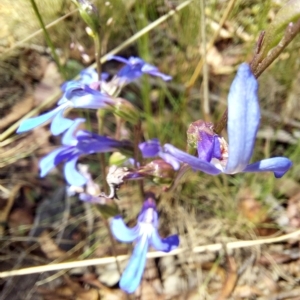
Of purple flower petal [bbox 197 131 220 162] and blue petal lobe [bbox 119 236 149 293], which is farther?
blue petal lobe [bbox 119 236 149 293]

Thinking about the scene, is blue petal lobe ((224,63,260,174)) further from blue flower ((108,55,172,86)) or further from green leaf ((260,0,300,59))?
blue flower ((108,55,172,86))

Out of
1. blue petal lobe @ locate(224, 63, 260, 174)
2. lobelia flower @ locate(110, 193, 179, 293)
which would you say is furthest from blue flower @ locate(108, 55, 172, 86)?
blue petal lobe @ locate(224, 63, 260, 174)

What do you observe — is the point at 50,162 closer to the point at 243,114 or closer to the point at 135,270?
the point at 135,270

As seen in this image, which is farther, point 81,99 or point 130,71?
point 130,71

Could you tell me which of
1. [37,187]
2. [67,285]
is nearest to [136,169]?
[67,285]

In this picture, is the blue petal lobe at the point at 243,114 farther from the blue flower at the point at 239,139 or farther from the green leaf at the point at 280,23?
the green leaf at the point at 280,23

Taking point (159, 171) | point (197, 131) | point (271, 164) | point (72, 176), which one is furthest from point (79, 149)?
point (271, 164)

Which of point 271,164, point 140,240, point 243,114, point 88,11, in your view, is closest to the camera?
point 243,114

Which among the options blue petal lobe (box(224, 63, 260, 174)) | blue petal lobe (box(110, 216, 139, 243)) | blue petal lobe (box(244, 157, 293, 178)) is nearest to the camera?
blue petal lobe (box(224, 63, 260, 174))
